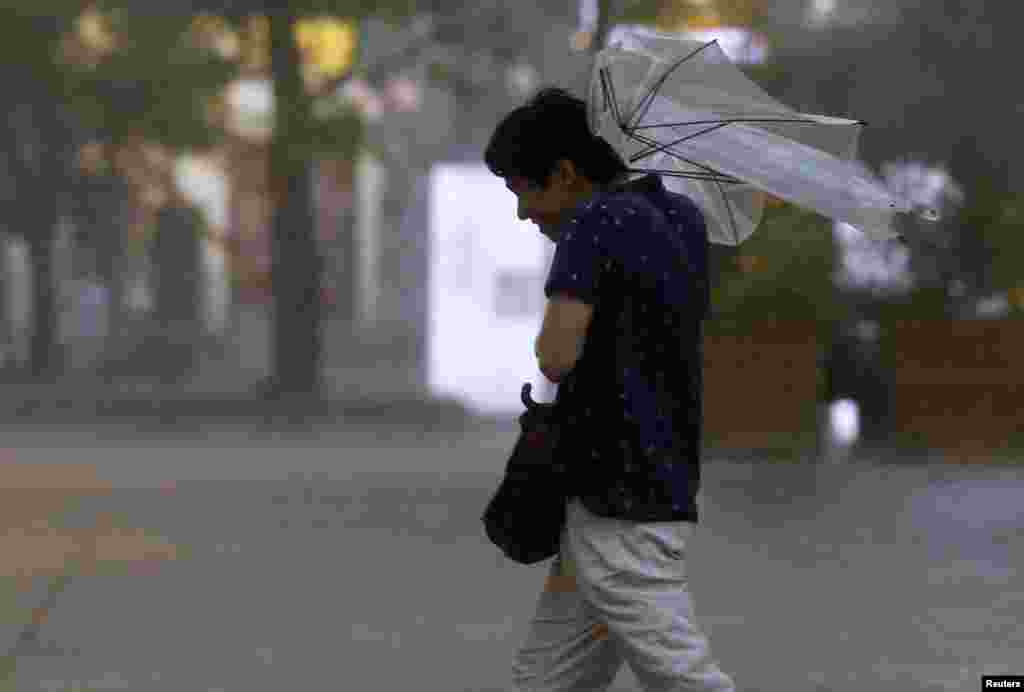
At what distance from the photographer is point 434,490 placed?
10.7m

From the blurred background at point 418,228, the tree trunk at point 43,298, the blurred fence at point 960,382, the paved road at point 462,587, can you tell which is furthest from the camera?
the tree trunk at point 43,298

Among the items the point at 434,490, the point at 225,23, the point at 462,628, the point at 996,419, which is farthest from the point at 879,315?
the point at 225,23

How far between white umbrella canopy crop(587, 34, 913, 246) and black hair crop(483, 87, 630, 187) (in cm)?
4

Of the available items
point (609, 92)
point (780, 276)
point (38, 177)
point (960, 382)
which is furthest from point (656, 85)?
point (38, 177)

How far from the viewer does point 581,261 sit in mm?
3574

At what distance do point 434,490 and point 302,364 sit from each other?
9.82 m

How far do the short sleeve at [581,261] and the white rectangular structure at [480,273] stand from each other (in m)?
25.0

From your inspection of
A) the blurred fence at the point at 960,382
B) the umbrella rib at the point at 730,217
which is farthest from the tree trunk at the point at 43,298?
the umbrella rib at the point at 730,217

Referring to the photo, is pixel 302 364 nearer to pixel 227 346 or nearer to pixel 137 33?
pixel 137 33

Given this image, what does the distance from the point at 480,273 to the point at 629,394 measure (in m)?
26.7

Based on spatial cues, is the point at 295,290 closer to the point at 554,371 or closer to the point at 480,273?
the point at 480,273

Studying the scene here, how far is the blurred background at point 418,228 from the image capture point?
12.3 metres

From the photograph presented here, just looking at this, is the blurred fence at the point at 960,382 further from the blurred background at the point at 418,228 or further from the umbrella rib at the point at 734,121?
the umbrella rib at the point at 734,121

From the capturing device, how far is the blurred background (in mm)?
12328
